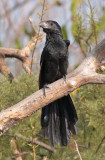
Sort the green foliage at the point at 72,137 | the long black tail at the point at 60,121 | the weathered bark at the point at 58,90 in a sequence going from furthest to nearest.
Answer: the green foliage at the point at 72,137
the long black tail at the point at 60,121
the weathered bark at the point at 58,90

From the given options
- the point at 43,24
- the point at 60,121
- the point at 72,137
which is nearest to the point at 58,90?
the point at 60,121

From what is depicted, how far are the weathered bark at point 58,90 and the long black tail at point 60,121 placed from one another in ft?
1.28

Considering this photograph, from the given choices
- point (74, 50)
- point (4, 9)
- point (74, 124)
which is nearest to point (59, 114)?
point (74, 124)

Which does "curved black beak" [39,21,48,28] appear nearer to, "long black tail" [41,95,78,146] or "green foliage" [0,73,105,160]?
"green foliage" [0,73,105,160]

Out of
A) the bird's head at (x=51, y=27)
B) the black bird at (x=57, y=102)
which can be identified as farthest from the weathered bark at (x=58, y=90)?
the bird's head at (x=51, y=27)

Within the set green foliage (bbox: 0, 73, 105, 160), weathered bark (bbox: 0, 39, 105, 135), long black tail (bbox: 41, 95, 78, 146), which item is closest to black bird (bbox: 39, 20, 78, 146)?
long black tail (bbox: 41, 95, 78, 146)

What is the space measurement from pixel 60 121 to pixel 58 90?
1.57 ft

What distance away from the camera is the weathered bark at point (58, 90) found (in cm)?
212

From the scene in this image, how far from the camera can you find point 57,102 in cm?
275

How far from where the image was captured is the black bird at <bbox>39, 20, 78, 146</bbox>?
8.54ft

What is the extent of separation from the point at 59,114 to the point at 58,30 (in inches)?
26.0

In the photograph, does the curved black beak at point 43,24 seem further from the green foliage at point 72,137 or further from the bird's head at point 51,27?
the green foliage at point 72,137

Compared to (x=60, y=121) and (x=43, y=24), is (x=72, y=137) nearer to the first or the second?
(x=60, y=121)

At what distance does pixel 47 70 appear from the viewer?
2.78 meters
